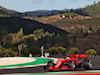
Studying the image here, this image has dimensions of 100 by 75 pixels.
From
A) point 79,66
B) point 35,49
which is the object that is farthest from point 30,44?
point 79,66

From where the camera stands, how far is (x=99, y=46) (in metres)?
198

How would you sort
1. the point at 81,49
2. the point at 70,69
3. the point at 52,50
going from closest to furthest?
the point at 70,69
the point at 52,50
the point at 81,49

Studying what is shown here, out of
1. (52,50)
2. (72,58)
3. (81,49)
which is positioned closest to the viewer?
(72,58)

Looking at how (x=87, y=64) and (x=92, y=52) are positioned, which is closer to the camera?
(x=87, y=64)

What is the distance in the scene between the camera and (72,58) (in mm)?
19938

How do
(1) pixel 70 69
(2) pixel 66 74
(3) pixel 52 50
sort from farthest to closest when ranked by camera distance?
(3) pixel 52 50, (1) pixel 70 69, (2) pixel 66 74

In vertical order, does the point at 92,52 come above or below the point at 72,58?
below

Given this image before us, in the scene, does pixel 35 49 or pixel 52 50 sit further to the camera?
pixel 52 50

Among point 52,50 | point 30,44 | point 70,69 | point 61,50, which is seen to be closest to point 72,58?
point 70,69

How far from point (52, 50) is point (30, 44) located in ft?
187

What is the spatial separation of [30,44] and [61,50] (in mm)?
39883

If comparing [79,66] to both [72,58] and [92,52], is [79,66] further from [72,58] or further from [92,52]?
[92,52]

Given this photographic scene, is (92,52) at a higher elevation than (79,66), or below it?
below

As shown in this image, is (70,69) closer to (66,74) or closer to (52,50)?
(66,74)
